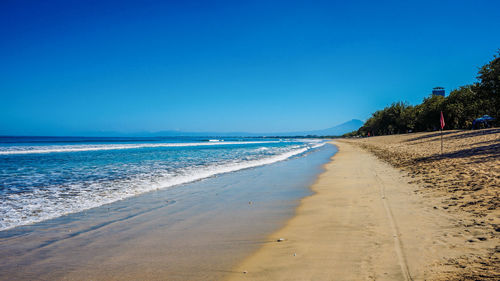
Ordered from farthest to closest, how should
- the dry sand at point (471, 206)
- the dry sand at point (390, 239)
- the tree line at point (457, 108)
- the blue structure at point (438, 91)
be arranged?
the blue structure at point (438, 91) < the tree line at point (457, 108) < the dry sand at point (390, 239) < the dry sand at point (471, 206)

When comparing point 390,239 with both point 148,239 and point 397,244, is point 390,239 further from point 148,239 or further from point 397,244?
point 148,239

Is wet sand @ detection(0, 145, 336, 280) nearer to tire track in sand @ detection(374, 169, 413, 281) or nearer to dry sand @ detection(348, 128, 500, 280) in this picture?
tire track in sand @ detection(374, 169, 413, 281)

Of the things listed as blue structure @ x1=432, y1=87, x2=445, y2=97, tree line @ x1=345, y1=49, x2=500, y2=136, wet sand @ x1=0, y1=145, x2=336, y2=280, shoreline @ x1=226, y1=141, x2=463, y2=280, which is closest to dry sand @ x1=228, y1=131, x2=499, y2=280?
shoreline @ x1=226, y1=141, x2=463, y2=280

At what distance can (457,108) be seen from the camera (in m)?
53.5

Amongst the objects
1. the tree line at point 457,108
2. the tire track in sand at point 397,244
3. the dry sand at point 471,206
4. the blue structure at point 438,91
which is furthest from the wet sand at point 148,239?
the blue structure at point 438,91

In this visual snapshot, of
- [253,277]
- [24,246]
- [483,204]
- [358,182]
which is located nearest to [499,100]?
[358,182]

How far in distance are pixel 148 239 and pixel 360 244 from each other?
3617 millimetres

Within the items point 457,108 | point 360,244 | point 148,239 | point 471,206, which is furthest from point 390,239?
point 457,108

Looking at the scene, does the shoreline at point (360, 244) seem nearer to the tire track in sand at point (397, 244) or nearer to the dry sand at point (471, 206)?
the tire track in sand at point (397, 244)

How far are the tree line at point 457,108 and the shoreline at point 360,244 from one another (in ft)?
108

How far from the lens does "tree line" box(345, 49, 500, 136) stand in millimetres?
30391

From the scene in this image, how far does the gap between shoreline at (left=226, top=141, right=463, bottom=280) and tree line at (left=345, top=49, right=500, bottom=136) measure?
3280cm

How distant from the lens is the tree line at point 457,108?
30.4 m

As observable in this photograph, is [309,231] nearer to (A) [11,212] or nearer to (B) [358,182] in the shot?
(B) [358,182]
